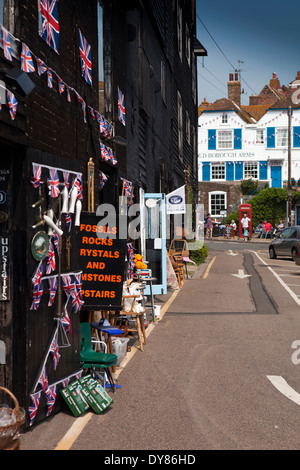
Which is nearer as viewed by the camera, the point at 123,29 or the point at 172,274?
the point at 123,29

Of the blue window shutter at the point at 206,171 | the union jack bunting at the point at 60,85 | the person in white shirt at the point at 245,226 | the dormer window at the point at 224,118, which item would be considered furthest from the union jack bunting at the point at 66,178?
the dormer window at the point at 224,118

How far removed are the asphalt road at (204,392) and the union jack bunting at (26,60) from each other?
137 inches

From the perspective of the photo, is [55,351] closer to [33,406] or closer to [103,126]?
[33,406]

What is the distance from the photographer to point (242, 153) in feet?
181

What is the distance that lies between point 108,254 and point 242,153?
1924 inches

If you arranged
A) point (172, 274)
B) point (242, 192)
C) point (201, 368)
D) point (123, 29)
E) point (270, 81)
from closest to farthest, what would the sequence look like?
point (201, 368), point (123, 29), point (172, 274), point (242, 192), point (270, 81)

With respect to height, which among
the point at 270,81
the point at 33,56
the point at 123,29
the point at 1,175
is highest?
the point at 270,81

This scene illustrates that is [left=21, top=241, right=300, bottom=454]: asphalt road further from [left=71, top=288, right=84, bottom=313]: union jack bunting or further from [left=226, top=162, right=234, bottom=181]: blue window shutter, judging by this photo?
[left=226, top=162, right=234, bottom=181]: blue window shutter

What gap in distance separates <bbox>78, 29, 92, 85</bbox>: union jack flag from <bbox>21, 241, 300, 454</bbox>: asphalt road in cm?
414

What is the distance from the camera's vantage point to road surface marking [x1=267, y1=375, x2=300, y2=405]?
21.4 ft

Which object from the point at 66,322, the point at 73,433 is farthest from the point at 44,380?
the point at 66,322

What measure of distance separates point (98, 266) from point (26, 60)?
284cm

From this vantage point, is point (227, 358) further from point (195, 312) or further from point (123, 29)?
point (123, 29)

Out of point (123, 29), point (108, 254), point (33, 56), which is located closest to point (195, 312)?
point (108, 254)
